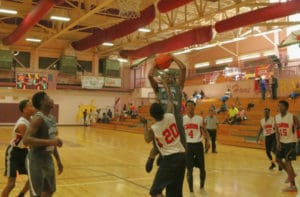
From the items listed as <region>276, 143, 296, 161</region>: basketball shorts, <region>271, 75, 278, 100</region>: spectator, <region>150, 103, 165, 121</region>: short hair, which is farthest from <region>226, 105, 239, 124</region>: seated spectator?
<region>150, 103, 165, 121</region>: short hair

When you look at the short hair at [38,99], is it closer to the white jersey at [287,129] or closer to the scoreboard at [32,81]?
the white jersey at [287,129]

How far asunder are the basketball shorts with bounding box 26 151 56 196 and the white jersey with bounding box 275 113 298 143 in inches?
187

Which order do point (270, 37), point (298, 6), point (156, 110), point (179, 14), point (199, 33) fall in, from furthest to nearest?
point (270, 37) < point (179, 14) < point (199, 33) < point (298, 6) < point (156, 110)

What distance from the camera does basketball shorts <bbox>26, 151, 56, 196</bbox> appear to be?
378 cm

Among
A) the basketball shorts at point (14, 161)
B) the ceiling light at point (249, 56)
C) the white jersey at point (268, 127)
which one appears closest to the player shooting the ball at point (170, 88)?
the basketball shorts at point (14, 161)

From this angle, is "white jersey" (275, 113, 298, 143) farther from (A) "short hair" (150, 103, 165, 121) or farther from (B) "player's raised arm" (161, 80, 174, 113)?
(A) "short hair" (150, 103, 165, 121)

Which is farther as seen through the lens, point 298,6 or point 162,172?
point 298,6

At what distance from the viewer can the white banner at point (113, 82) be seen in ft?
101

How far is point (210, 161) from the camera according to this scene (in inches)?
428

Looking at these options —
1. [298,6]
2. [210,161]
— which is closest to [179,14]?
[298,6]

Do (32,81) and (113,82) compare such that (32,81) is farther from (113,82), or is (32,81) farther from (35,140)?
(35,140)

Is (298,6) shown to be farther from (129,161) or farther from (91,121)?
(91,121)

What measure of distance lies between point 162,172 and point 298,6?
11.5 meters

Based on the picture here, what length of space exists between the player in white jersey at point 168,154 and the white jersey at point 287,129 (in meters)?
3.67
